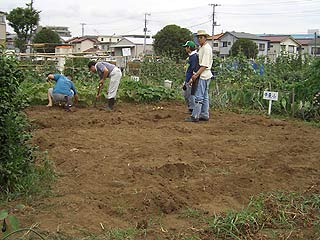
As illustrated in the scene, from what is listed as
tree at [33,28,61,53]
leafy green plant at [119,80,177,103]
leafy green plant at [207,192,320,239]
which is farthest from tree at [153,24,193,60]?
leafy green plant at [207,192,320,239]

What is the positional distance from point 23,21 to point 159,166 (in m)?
31.5

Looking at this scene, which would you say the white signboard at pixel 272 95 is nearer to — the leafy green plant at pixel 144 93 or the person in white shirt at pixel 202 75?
the person in white shirt at pixel 202 75

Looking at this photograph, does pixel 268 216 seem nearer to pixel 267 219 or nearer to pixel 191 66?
pixel 267 219

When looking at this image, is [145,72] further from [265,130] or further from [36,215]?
[36,215]

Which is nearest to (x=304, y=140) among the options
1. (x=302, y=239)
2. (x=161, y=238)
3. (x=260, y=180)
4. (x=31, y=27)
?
(x=260, y=180)

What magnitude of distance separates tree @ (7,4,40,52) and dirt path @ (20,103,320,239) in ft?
87.9

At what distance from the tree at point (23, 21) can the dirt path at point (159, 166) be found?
26.8 metres

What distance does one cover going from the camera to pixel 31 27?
35.2 m

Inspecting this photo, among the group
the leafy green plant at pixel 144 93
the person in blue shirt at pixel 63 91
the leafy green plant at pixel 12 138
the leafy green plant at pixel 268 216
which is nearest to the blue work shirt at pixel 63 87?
the person in blue shirt at pixel 63 91

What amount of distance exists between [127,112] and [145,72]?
5.88 meters

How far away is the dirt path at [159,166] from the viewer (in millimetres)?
3912

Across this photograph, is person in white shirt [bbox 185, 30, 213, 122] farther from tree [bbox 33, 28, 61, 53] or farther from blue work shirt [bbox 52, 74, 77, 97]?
tree [bbox 33, 28, 61, 53]

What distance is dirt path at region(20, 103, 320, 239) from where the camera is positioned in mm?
3912

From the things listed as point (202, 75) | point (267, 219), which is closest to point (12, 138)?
point (267, 219)
